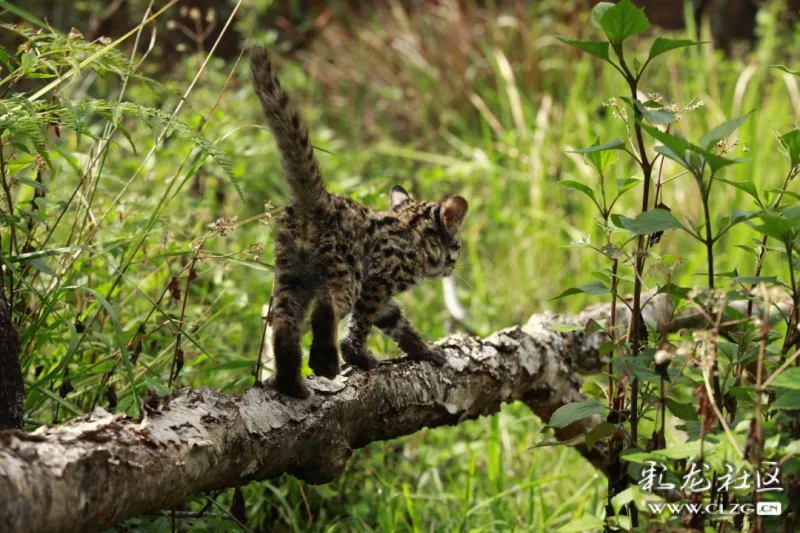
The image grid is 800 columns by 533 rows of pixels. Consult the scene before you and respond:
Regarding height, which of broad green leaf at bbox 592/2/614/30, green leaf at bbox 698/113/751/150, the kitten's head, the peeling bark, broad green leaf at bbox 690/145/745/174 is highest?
broad green leaf at bbox 592/2/614/30

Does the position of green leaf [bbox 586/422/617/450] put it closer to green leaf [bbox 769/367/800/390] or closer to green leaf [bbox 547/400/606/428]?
green leaf [bbox 547/400/606/428]

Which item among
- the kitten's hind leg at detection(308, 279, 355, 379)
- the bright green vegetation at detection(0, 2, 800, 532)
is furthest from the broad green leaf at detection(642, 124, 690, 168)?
the kitten's hind leg at detection(308, 279, 355, 379)

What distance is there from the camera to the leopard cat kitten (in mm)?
3092

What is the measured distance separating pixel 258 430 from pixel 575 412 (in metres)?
0.92

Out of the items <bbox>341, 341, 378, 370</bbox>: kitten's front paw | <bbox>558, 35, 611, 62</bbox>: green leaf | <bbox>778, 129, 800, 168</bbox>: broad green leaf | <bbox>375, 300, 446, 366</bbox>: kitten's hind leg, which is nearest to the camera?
<bbox>558, 35, 611, 62</bbox>: green leaf

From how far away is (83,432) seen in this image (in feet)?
6.88

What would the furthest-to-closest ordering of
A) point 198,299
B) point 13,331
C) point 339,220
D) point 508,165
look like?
1. point 508,165
2. point 198,299
3. point 339,220
4. point 13,331

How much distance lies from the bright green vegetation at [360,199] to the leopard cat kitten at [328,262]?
16cm

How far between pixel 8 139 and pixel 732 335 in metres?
2.25

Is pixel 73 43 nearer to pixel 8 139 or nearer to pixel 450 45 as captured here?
pixel 8 139

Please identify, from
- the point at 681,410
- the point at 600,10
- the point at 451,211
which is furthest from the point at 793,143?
the point at 451,211

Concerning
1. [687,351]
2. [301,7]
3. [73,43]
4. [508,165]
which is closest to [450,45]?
[508,165]

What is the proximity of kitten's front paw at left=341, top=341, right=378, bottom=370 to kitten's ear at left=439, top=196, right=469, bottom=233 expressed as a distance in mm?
890

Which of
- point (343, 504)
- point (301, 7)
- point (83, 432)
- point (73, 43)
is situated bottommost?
point (343, 504)
